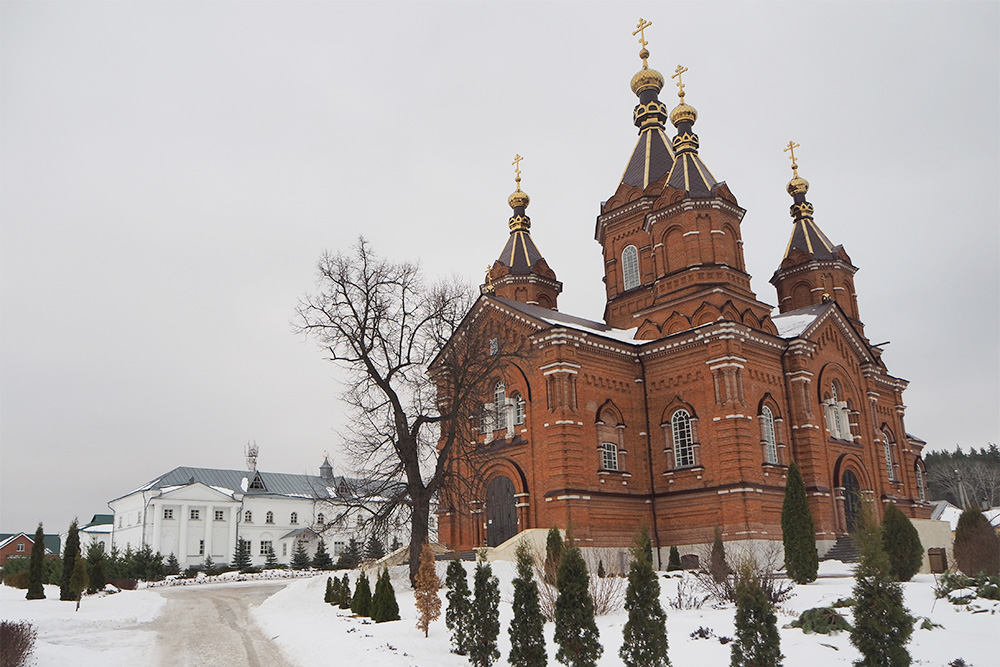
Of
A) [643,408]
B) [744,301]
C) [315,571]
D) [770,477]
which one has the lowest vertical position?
[315,571]

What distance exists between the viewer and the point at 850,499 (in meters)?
28.0

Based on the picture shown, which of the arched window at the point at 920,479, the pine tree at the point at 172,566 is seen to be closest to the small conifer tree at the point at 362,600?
the arched window at the point at 920,479

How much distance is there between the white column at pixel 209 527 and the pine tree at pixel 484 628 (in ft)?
143

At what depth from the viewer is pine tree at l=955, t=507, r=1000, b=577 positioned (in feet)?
59.4

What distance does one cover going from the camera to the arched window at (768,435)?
84.6ft

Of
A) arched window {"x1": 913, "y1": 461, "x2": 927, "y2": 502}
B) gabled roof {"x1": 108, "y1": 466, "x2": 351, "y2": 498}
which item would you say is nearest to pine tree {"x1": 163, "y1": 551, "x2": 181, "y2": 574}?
gabled roof {"x1": 108, "y1": 466, "x2": 351, "y2": 498}

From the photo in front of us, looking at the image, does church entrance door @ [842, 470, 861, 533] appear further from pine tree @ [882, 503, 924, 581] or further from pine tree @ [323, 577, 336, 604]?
pine tree @ [323, 577, 336, 604]

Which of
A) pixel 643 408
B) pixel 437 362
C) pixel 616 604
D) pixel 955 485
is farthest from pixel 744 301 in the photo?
pixel 955 485

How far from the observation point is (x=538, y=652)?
35.4 ft

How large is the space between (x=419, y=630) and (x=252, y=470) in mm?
48755

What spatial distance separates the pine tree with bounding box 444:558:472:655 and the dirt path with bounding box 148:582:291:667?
275 cm

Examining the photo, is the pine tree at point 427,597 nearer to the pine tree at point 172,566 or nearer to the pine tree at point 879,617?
the pine tree at point 879,617

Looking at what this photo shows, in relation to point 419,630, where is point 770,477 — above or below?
above

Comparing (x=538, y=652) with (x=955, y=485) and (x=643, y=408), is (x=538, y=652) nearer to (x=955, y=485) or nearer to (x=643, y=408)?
(x=643, y=408)
